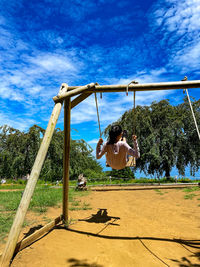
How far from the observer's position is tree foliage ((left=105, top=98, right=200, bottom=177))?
536 inches

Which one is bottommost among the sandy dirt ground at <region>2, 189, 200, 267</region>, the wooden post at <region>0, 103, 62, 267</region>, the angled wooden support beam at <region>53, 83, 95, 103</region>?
the sandy dirt ground at <region>2, 189, 200, 267</region>

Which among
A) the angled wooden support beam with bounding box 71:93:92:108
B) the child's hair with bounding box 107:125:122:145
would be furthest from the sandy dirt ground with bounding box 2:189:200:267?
the angled wooden support beam with bounding box 71:93:92:108

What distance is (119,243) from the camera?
3.12 m

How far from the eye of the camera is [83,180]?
400 inches

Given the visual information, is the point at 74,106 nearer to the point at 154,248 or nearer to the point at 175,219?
the point at 154,248

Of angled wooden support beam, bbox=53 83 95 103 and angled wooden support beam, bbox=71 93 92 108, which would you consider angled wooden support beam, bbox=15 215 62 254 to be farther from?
angled wooden support beam, bbox=71 93 92 108

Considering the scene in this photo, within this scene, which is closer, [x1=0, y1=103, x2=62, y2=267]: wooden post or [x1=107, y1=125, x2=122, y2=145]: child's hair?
[x1=0, y1=103, x2=62, y2=267]: wooden post

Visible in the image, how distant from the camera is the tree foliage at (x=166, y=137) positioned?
1362 cm

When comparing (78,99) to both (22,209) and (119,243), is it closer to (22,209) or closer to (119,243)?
(22,209)

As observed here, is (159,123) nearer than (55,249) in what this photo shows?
No

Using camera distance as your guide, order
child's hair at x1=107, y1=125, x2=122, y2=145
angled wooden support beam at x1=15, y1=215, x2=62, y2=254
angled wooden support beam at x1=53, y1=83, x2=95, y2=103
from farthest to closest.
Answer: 1. child's hair at x1=107, y1=125, x2=122, y2=145
2. angled wooden support beam at x1=53, y1=83, x2=95, y2=103
3. angled wooden support beam at x1=15, y1=215, x2=62, y2=254

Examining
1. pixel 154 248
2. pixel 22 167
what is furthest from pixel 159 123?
pixel 154 248

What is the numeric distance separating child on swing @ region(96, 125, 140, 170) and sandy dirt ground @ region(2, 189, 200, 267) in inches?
52.5

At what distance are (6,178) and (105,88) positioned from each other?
1537cm
